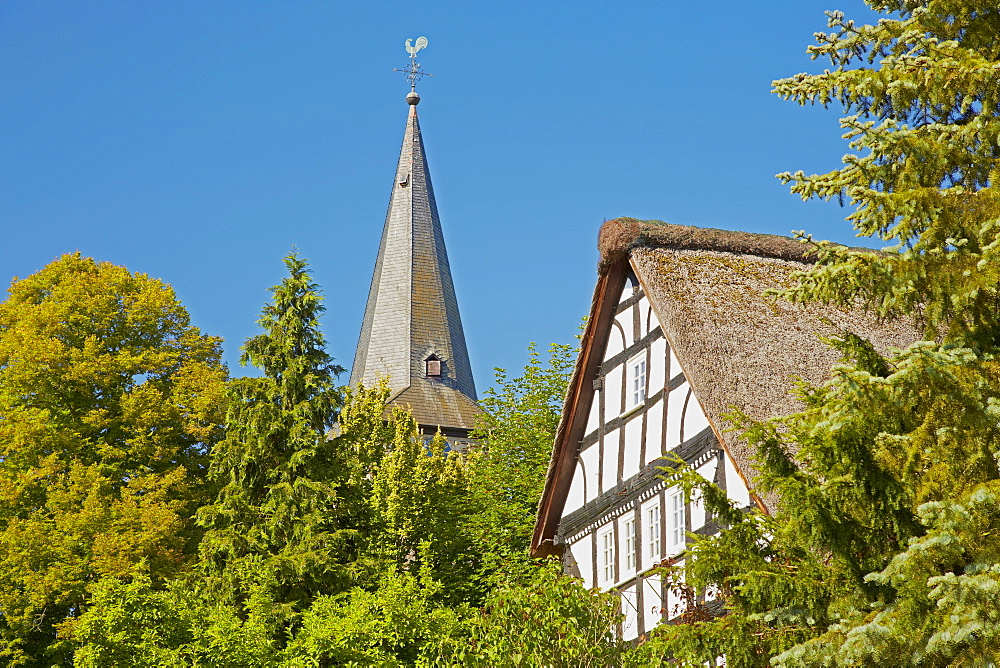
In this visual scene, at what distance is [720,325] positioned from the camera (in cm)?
1892

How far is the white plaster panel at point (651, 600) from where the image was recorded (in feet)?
61.1

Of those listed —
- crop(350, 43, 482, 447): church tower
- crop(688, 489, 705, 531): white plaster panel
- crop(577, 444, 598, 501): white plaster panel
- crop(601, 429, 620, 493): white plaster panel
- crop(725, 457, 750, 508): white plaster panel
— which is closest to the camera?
crop(725, 457, 750, 508): white plaster panel

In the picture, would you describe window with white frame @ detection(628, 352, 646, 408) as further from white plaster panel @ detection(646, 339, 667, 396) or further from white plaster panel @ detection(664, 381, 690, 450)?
white plaster panel @ detection(664, 381, 690, 450)

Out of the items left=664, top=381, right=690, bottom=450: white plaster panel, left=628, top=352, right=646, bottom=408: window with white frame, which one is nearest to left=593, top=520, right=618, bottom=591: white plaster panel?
left=628, top=352, right=646, bottom=408: window with white frame

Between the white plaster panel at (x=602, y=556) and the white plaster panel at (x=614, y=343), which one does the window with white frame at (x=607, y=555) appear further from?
the white plaster panel at (x=614, y=343)

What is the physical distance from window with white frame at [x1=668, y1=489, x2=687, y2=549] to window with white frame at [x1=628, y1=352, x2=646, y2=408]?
179 centimetres

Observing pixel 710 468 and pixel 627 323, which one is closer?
pixel 710 468

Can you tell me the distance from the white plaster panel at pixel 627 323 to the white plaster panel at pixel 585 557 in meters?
3.06

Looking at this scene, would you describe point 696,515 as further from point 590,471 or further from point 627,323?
point 627,323

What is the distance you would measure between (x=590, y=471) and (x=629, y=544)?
1697 millimetres

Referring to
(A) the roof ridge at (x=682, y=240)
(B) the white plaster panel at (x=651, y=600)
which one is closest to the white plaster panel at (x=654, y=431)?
(B) the white plaster panel at (x=651, y=600)

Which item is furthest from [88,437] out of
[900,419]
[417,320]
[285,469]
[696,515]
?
[417,320]

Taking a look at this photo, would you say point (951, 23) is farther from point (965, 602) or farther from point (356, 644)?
point (356, 644)

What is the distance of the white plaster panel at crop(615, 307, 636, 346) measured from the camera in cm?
2050
